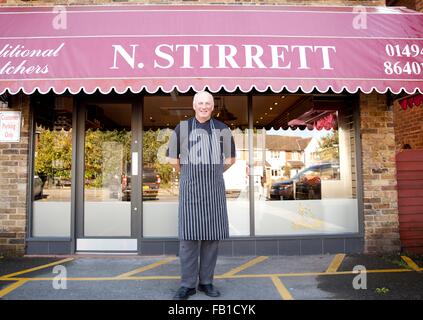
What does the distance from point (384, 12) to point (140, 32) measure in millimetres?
3298

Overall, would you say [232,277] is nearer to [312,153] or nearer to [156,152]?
[156,152]

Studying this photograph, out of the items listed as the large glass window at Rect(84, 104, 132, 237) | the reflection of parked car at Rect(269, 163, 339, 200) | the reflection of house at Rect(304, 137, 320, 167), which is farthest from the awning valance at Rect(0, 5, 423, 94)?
the reflection of parked car at Rect(269, 163, 339, 200)

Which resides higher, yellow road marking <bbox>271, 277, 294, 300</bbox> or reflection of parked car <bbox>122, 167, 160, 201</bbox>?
reflection of parked car <bbox>122, 167, 160, 201</bbox>

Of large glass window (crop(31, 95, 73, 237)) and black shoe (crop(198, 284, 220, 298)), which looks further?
large glass window (crop(31, 95, 73, 237))

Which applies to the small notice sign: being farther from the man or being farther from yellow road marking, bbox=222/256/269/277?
yellow road marking, bbox=222/256/269/277

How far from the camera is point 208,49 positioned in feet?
14.4

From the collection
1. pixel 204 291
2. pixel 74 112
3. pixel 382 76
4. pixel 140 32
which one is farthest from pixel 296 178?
pixel 74 112

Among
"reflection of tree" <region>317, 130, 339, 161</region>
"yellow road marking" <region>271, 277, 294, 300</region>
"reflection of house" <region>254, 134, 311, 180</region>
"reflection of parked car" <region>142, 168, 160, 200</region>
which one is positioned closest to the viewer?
"yellow road marking" <region>271, 277, 294, 300</region>

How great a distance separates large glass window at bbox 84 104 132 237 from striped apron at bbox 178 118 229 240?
2.22 metres

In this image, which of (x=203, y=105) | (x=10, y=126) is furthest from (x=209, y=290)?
(x=10, y=126)

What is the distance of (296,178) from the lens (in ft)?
18.7

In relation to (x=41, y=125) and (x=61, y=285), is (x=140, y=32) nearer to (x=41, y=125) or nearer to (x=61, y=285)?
(x=41, y=125)

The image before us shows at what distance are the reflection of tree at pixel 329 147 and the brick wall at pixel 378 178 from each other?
48cm

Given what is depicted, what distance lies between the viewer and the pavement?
365cm
